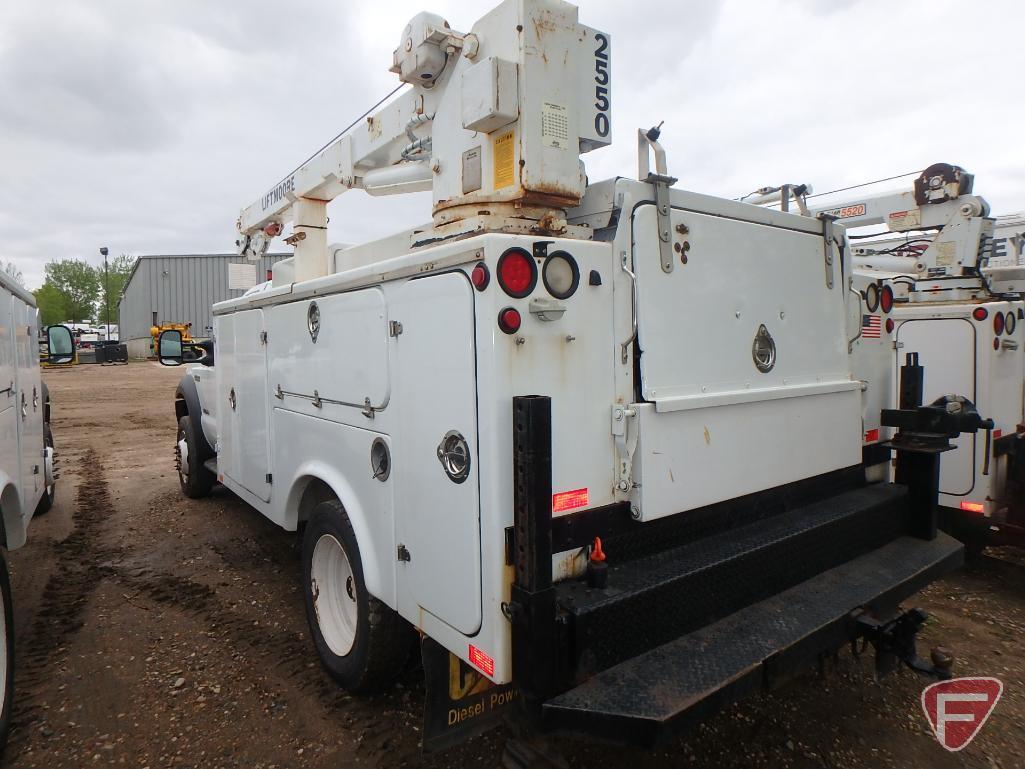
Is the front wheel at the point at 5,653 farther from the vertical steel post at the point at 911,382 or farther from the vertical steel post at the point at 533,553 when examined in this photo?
the vertical steel post at the point at 911,382

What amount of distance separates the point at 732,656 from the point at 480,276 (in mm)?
1508

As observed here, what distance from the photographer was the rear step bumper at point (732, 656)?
1841 millimetres

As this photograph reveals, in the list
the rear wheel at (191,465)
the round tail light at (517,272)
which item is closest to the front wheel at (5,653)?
the round tail light at (517,272)

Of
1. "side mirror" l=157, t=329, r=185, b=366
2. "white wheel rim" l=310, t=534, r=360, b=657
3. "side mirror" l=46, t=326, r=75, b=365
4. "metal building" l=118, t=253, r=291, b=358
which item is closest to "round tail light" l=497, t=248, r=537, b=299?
"white wheel rim" l=310, t=534, r=360, b=657

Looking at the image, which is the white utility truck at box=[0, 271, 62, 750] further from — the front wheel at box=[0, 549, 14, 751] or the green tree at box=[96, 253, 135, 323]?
the green tree at box=[96, 253, 135, 323]

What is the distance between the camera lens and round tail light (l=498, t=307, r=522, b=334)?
1.99 m

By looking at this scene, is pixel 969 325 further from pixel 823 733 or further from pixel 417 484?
pixel 417 484

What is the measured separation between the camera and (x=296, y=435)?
3439 mm

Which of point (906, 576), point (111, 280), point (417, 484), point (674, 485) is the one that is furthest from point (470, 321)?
point (111, 280)

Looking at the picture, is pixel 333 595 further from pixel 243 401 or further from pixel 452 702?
pixel 243 401

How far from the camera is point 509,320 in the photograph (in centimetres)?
200

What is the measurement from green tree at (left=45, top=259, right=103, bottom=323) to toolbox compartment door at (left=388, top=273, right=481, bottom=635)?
82.6 m

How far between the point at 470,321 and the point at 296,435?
5.89 ft

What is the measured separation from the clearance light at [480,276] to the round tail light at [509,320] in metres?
0.10
